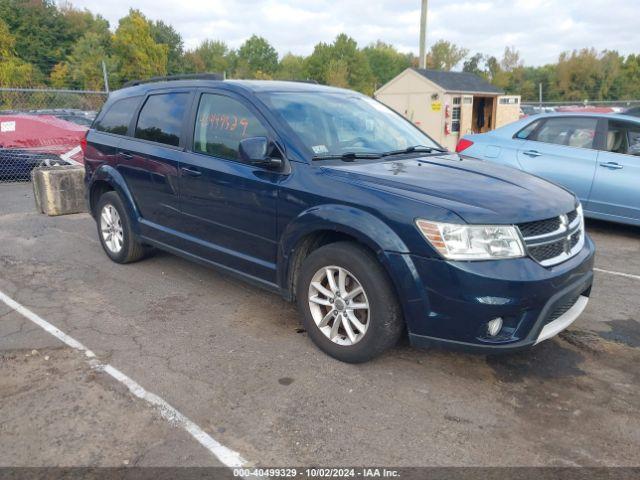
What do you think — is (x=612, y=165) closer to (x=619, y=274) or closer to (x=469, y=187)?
(x=619, y=274)

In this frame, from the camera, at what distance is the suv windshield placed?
153 inches

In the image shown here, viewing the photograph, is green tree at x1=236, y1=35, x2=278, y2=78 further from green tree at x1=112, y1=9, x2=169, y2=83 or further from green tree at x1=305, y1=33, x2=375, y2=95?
green tree at x1=112, y1=9, x2=169, y2=83

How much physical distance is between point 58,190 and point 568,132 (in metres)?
7.21

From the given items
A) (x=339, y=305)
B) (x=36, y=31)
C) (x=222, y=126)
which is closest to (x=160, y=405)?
(x=339, y=305)

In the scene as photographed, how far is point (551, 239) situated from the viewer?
3184 mm

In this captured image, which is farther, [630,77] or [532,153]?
[630,77]

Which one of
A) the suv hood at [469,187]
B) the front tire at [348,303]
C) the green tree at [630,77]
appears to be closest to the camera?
the suv hood at [469,187]

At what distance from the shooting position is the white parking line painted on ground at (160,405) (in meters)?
2.62

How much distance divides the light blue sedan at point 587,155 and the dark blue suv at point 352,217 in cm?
287

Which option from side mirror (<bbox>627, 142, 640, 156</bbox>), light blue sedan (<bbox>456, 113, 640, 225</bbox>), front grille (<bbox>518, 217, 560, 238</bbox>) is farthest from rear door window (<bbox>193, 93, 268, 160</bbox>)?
side mirror (<bbox>627, 142, 640, 156</bbox>)

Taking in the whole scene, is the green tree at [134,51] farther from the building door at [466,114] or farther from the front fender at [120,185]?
the front fender at [120,185]

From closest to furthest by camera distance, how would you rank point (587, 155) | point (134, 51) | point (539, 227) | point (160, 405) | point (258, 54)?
point (160, 405) → point (539, 227) → point (587, 155) → point (134, 51) → point (258, 54)

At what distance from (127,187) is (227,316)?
5.88 feet

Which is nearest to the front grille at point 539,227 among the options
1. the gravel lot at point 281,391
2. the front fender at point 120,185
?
the gravel lot at point 281,391
